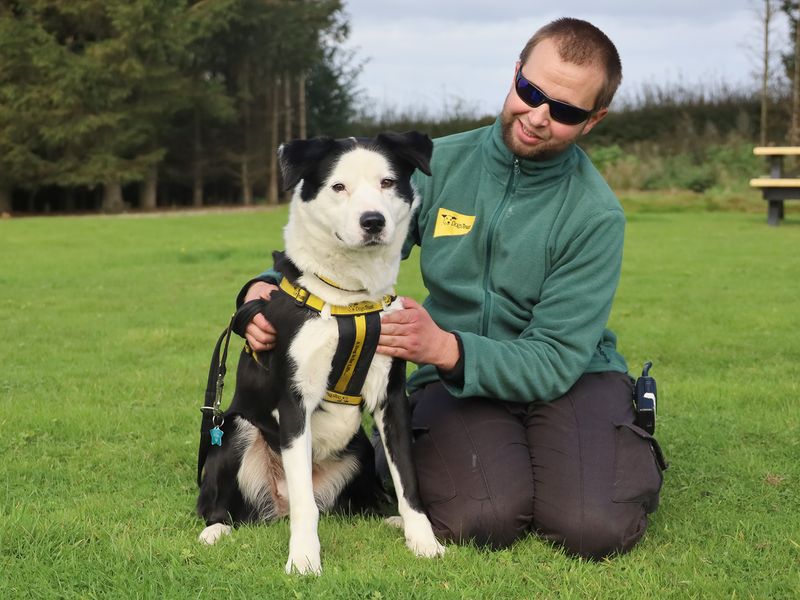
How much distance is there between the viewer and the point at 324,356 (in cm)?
286

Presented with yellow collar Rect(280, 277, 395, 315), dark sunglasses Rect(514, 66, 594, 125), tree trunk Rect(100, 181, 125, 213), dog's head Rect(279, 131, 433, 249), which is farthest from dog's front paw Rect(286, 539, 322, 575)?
tree trunk Rect(100, 181, 125, 213)

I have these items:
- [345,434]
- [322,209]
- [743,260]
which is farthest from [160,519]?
[743,260]

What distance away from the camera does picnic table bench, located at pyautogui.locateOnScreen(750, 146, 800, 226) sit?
15031 millimetres

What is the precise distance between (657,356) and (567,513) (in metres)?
3.39

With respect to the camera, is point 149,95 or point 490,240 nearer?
point 490,240

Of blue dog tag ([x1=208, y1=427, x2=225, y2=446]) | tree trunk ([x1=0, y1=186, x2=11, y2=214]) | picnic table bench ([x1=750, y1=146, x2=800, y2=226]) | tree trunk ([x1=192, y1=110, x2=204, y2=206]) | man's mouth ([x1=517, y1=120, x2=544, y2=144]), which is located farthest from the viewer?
tree trunk ([x1=192, y1=110, x2=204, y2=206])

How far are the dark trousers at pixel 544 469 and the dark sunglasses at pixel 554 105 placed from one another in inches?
38.3

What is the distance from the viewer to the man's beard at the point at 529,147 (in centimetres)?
330

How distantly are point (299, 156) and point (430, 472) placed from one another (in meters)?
1.22

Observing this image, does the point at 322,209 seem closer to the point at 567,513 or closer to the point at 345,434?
the point at 345,434

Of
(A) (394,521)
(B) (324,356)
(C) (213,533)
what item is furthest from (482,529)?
(C) (213,533)

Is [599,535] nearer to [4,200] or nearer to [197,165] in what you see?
[4,200]

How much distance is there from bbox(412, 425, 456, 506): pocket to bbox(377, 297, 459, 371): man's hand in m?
0.38

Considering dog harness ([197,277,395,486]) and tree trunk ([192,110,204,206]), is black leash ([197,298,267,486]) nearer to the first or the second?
dog harness ([197,277,395,486])
